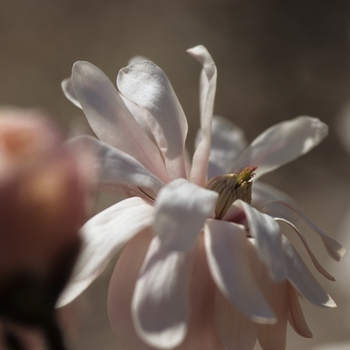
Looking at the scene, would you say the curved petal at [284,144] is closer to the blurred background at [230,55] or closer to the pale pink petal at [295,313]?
the pale pink petal at [295,313]

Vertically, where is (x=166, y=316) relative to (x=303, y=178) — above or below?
above

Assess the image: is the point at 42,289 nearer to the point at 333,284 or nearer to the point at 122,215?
the point at 122,215

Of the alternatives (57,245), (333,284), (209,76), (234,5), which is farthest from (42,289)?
(234,5)

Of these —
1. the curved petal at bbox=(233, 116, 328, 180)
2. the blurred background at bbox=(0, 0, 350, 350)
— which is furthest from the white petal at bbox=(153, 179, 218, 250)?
the blurred background at bbox=(0, 0, 350, 350)

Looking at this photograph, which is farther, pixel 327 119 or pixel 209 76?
pixel 327 119

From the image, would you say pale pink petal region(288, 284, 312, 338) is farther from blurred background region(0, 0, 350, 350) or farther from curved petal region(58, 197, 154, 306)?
blurred background region(0, 0, 350, 350)

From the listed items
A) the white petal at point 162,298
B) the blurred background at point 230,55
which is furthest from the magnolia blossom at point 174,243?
the blurred background at point 230,55

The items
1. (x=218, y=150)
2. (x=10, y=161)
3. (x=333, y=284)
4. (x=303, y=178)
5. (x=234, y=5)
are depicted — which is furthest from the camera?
(x=234, y=5)

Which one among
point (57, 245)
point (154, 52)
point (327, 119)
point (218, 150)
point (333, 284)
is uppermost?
point (57, 245)

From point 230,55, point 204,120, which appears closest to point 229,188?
point 204,120
